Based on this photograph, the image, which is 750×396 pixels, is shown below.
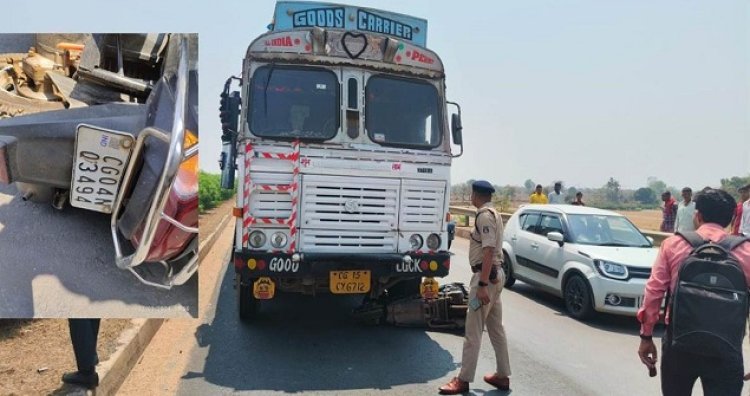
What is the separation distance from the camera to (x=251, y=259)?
5.66m

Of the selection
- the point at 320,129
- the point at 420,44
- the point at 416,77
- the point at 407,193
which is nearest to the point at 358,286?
the point at 407,193

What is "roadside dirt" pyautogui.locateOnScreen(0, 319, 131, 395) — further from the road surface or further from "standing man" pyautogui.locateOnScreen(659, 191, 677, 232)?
"standing man" pyautogui.locateOnScreen(659, 191, 677, 232)

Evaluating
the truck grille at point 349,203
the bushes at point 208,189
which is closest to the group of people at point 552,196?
the bushes at point 208,189

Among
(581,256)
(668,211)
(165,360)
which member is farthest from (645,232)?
(165,360)

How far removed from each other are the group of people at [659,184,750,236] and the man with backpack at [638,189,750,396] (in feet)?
11.4

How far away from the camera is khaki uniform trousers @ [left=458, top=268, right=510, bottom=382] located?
16.3 feet

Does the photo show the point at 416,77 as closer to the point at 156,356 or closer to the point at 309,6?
Answer: the point at 309,6

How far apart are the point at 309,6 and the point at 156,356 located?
12.7 feet

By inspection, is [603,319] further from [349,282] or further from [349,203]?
[349,203]

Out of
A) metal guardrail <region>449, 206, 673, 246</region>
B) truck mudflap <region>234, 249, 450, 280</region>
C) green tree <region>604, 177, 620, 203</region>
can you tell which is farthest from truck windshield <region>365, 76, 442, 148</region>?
green tree <region>604, 177, 620, 203</region>

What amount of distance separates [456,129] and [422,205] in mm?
1104

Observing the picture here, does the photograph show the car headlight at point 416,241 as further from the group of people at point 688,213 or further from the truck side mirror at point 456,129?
the group of people at point 688,213

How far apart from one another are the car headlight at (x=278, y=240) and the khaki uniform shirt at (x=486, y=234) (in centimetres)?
181

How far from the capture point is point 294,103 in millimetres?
6211
